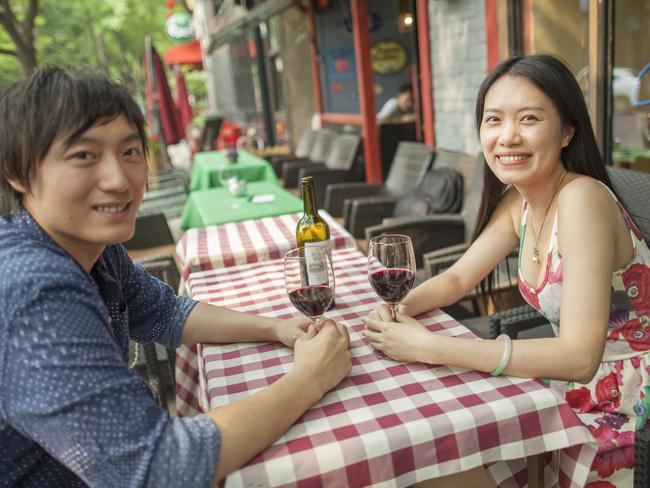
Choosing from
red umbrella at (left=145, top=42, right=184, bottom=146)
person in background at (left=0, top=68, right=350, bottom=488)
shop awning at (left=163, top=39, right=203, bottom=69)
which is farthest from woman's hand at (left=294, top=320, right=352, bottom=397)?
shop awning at (left=163, top=39, right=203, bottom=69)

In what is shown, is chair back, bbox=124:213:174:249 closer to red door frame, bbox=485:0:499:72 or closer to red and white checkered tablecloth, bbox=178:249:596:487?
red door frame, bbox=485:0:499:72

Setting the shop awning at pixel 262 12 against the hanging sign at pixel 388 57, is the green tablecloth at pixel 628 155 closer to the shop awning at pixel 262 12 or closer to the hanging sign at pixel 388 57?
the shop awning at pixel 262 12

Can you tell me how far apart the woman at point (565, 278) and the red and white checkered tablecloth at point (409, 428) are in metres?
0.06

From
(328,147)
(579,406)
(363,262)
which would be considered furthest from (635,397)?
(328,147)

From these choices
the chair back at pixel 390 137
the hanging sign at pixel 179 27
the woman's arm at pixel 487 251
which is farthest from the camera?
the hanging sign at pixel 179 27

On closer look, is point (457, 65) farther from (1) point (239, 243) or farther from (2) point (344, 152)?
(1) point (239, 243)

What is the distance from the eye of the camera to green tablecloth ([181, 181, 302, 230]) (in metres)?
3.53

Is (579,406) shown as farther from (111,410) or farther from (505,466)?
(111,410)

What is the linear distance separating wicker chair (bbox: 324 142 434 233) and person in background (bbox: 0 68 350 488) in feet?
10.2

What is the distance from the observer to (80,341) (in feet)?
3.05

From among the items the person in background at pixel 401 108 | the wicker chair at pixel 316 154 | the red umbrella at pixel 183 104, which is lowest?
the wicker chair at pixel 316 154

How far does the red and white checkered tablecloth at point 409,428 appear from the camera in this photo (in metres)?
A: 1.00

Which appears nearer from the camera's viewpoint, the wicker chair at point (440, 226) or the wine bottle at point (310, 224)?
the wine bottle at point (310, 224)

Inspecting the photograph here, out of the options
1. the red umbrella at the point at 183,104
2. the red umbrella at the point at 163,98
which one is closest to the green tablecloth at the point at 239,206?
the red umbrella at the point at 163,98
